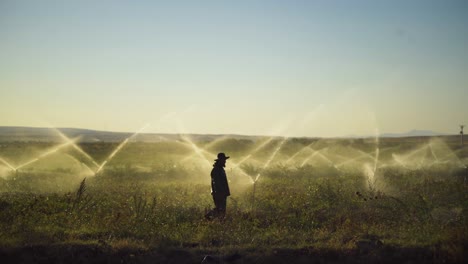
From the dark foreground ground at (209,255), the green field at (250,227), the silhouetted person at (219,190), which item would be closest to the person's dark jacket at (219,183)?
the silhouetted person at (219,190)

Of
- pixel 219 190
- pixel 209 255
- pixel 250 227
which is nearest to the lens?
pixel 209 255

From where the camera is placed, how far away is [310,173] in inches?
1172

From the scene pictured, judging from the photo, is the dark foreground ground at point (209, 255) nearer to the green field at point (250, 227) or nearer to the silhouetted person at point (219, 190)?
the green field at point (250, 227)

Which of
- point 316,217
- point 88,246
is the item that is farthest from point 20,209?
point 316,217

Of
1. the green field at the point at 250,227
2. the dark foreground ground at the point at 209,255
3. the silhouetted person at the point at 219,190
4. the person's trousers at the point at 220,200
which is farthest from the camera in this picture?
the person's trousers at the point at 220,200

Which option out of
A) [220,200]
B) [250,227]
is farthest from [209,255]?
[220,200]

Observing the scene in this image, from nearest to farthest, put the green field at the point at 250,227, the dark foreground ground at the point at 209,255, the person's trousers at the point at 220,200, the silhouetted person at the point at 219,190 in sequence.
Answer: the dark foreground ground at the point at 209,255 < the green field at the point at 250,227 < the silhouetted person at the point at 219,190 < the person's trousers at the point at 220,200

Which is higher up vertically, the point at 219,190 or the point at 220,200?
the point at 219,190

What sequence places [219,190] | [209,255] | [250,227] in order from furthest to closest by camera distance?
[219,190] < [250,227] < [209,255]

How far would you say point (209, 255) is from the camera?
1063 cm

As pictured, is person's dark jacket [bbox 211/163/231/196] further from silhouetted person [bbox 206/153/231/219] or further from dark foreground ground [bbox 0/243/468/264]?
dark foreground ground [bbox 0/243/468/264]

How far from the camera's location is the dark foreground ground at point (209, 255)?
1046 centimetres

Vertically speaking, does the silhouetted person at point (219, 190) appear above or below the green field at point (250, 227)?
above

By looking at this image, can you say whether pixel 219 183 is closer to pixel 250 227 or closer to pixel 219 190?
pixel 219 190
